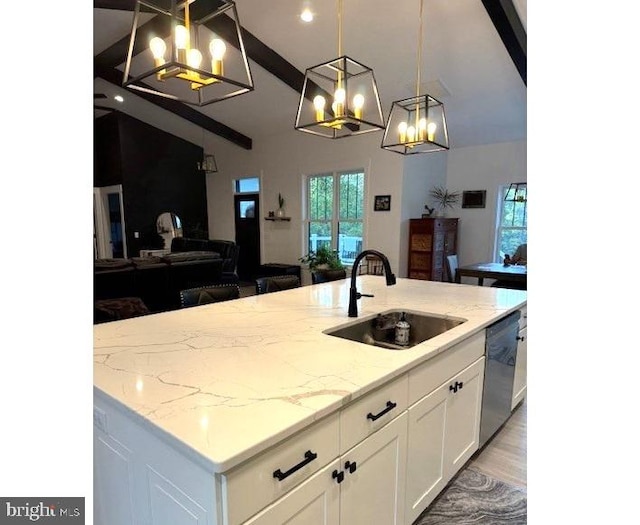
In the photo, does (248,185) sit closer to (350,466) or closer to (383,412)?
(383,412)

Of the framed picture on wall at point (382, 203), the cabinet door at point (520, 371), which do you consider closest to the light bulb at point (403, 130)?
the cabinet door at point (520, 371)

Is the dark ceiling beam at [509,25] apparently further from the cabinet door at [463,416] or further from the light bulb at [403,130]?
the cabinet door at [463,416]

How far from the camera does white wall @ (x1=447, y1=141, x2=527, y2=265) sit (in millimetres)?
6113

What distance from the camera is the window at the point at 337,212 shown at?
6664 mm

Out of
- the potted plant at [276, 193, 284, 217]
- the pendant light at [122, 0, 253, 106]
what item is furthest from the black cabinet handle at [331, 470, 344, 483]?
the potted plant at [276, 193, 284, 217]

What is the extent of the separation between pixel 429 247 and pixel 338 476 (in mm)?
5205

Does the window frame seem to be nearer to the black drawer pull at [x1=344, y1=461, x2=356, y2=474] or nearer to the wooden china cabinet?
the wooden china cabinet

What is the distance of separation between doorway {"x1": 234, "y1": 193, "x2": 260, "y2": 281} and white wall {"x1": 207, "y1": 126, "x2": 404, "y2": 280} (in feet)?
0.65

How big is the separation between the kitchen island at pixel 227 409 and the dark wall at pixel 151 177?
6812 millimetres

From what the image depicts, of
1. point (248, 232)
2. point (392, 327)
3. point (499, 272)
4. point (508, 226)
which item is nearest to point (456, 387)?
point (392, 327)

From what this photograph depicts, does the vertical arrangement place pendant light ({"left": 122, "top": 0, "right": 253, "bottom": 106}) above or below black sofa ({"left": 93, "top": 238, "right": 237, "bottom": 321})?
above

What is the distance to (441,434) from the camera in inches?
66.1
